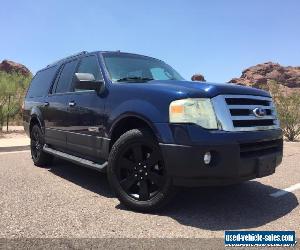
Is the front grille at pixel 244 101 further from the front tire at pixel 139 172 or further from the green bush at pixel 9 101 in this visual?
the green bush at pixel 9 101

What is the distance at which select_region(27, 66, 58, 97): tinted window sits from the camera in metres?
7.71

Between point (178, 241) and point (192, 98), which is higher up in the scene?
point (192, 98)

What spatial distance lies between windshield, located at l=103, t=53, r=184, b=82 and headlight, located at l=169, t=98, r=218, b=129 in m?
1.28

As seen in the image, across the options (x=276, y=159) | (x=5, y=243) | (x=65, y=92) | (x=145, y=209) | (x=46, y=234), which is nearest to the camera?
(x=5, y=243)

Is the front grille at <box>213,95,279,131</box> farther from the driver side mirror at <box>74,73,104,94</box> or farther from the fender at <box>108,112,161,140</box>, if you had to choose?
the driver side mirror at <box>74,73,104,94</box>

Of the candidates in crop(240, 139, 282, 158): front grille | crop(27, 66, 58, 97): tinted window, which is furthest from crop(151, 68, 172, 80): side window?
crop(27, 66, 58, 97): tinted window

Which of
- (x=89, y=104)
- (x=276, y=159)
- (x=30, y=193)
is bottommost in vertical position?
(x=30, y=193)

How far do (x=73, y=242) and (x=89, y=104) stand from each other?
94.3 inches

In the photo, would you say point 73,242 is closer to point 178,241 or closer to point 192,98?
point 178,241

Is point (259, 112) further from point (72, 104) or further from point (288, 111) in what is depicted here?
point (288, 111)

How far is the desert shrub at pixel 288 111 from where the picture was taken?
14.8m

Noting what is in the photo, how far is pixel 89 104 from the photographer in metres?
5.71

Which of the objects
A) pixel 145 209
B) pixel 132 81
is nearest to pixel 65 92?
pixel 132 81

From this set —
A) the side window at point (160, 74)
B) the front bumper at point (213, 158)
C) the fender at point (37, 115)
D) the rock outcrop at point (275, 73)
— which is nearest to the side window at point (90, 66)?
the side window at point (160, 74)
